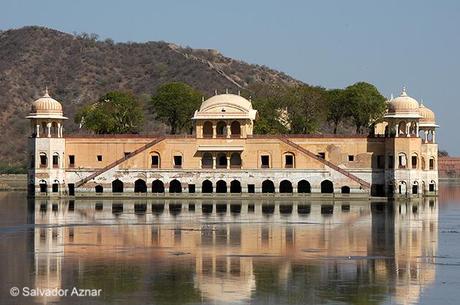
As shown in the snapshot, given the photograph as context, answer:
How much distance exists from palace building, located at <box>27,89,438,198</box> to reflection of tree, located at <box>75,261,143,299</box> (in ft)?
136

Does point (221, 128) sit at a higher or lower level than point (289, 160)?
higher

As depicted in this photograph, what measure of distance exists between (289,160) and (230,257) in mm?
39778

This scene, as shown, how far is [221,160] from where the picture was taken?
73625mm

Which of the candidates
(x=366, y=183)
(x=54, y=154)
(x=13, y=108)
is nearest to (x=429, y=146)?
(x=366, y=183)

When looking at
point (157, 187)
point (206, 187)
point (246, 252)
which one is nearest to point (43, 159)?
point (157, 187)

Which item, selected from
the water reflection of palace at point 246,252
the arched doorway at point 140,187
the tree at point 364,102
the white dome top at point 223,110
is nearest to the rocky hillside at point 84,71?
the tree at point 364,102

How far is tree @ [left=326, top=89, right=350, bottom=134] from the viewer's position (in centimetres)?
8281

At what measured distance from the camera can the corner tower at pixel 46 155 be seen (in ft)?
237

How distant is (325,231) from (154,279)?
1598 centimetres

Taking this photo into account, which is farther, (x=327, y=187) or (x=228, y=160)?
(x=327, y=187)

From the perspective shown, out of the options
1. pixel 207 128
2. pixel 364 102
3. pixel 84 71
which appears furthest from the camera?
pixel 84 71

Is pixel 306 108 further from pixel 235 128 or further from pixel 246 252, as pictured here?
pixel 246 252

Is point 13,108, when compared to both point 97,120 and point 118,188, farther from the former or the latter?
point 118,188

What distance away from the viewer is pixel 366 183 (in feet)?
234
